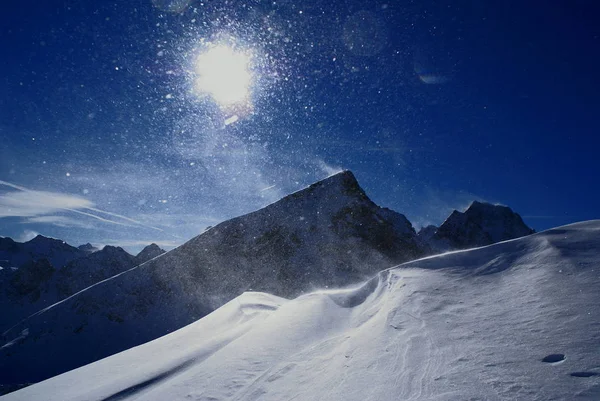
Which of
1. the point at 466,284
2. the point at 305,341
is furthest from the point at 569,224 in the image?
the point at 305,341

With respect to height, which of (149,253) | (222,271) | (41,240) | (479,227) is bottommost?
(222,271)

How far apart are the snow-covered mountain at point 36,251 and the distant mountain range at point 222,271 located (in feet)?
407

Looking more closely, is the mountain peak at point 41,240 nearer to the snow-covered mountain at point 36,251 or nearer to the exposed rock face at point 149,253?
the snow-covered mountain at point 36,251

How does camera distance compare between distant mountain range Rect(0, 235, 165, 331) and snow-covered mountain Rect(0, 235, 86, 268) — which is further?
snow-covered mountain Rect(0, 235, 86, 268)

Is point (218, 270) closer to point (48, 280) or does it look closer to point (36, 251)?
point (48, 280)

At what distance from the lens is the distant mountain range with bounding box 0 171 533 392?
41.2 metres

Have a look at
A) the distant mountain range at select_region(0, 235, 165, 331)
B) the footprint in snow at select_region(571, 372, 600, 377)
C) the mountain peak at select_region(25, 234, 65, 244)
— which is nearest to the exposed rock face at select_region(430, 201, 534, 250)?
the distant mountain range at select_region(0, 235, 165, 331)

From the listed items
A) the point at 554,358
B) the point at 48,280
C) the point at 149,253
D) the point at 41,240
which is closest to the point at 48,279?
the point at 48,280

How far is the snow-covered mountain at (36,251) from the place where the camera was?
149 metres

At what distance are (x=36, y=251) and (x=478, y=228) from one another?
695 ft

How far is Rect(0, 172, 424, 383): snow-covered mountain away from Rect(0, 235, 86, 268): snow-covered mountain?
125 metres

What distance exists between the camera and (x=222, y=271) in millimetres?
44156

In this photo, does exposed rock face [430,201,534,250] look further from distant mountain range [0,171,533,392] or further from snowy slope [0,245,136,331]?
snowy slope [0,245,136,331]

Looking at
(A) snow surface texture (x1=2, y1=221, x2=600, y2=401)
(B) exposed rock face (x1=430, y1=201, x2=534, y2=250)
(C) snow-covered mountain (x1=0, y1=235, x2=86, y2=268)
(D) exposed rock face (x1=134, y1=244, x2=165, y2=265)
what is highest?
(C) snow-covered mountain (x1=0, y1=235, x2=86, y2=268)
